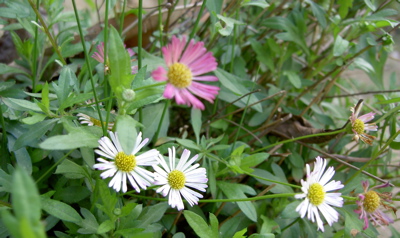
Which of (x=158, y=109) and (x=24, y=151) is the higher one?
(x=158, y=109)

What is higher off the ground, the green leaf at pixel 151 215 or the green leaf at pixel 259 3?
the green leaf at pixel 259 3

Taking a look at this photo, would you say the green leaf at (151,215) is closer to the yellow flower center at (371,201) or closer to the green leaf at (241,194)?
the green leaf at (241,194)

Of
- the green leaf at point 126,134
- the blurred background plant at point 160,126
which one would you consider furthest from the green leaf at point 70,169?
the green leaf at point 126,134

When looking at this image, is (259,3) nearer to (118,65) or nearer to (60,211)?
(118,65)

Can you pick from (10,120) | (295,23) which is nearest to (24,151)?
(10,120)

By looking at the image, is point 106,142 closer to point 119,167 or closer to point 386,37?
point 119,167

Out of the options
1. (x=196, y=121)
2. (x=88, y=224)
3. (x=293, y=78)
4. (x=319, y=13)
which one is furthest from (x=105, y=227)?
(x=319, y=13)
